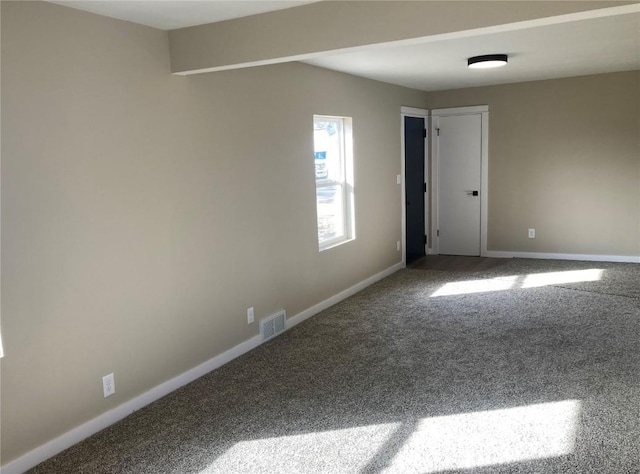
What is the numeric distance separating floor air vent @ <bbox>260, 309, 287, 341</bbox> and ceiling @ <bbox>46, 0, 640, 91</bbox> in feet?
6.64

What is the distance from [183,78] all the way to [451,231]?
4972 mm

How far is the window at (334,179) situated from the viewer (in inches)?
207

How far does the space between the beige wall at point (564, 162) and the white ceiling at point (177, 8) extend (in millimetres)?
4882

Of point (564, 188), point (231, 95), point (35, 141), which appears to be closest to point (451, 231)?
point (564, 188)

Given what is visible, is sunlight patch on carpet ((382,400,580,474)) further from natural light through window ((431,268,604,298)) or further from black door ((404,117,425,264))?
black door ((404,117,425,264))

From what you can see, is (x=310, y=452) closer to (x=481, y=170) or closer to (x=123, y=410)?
(x=123, y=410)

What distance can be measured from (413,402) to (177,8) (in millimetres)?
2494

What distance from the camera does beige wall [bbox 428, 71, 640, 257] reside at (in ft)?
21.3

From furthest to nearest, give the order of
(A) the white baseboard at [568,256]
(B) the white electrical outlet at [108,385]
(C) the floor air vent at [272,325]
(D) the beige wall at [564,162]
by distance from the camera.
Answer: (A) the white baseboard at [568,256] < (D) the beige wall at [564,162] < (C) the floor air vent at [272,325] < (B) the white electrical outlet at [108,385]

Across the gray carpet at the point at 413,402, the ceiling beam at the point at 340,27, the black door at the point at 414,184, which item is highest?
the ceiling beam at the point at 340,27

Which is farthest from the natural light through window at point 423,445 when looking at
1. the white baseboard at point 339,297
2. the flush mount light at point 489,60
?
the flush mount light at point 489,60

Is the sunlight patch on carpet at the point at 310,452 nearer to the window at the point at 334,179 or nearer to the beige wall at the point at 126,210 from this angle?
the beige wall at the point at 126,210

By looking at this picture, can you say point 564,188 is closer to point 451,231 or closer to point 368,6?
point 451,231

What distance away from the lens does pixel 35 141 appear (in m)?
2.60
